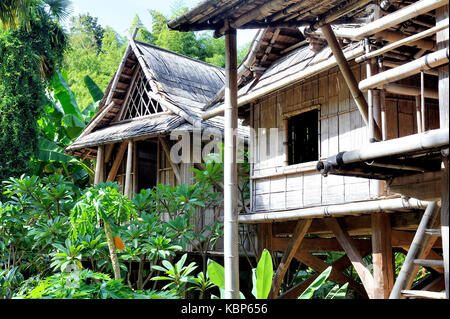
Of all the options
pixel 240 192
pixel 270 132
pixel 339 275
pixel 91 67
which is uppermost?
pixel 91 67

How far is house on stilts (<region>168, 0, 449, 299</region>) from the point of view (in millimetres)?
4402

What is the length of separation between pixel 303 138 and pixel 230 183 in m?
4.02

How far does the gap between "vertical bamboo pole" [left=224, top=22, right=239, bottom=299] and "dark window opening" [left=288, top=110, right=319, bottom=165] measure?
3.58 metres

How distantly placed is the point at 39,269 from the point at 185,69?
5191 mm

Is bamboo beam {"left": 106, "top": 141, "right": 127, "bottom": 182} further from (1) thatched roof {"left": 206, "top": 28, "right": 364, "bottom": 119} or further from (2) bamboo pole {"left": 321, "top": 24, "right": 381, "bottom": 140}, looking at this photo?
(2) bamboo pole {"left": 321, "top": 24, "right": 381, "bottom": 140}

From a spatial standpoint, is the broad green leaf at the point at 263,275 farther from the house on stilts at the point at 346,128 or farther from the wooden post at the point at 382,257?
the wooden post at the point at 382,257

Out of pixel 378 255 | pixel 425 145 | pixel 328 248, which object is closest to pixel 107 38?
pixel 328 248

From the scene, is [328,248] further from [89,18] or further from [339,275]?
[89,18]

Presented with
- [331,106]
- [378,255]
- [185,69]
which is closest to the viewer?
[378,255]

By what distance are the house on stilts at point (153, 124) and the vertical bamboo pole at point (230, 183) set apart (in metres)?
4.84

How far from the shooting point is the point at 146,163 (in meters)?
13.1

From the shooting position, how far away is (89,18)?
32.9 meters

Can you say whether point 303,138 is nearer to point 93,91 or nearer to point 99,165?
point 99,165

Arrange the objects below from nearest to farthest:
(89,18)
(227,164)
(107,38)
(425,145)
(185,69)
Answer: (425,145) < (227,164) < (185,69) < (107,38) < (89,18)
